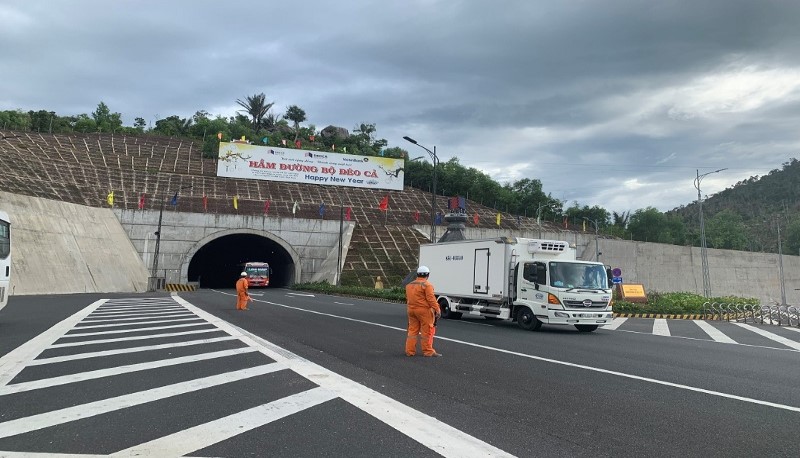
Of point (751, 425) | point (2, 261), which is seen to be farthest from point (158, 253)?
point (751, 425)

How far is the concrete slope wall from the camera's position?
30.5 m

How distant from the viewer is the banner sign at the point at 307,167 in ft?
203

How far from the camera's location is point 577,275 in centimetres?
1608

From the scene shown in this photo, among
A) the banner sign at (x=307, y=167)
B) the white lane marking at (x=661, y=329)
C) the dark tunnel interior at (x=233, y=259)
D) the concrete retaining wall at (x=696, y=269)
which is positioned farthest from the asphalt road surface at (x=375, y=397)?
the banner sign at (x=307, y=167)

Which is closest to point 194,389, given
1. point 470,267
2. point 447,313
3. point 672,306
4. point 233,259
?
point 470,267

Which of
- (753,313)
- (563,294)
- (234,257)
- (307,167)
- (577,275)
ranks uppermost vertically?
(307,167)

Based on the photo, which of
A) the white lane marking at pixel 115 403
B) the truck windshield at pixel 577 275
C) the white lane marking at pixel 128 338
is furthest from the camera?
the truck windshield at pixel 577 275

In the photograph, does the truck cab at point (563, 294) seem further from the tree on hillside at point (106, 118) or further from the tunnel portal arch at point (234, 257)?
the tree on hillside at point (106, 118)

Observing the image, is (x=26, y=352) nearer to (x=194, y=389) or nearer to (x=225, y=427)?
(x=194, y=389)

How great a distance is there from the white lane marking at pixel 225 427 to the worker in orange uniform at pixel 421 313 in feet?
10.9

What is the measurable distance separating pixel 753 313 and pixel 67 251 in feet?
126

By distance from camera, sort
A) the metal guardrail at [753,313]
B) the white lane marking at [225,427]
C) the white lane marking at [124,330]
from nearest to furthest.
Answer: the white lane marking at [225,427]
the white lane marking at [124,330]
the metal guardrail at [753,313]

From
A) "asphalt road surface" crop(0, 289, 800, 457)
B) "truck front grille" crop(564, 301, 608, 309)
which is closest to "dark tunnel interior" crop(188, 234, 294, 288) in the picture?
"truck front grille" crop(564, 301, 608, 309)

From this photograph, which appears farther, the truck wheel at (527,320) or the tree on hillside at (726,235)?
the tree on hillside at (726,235)
